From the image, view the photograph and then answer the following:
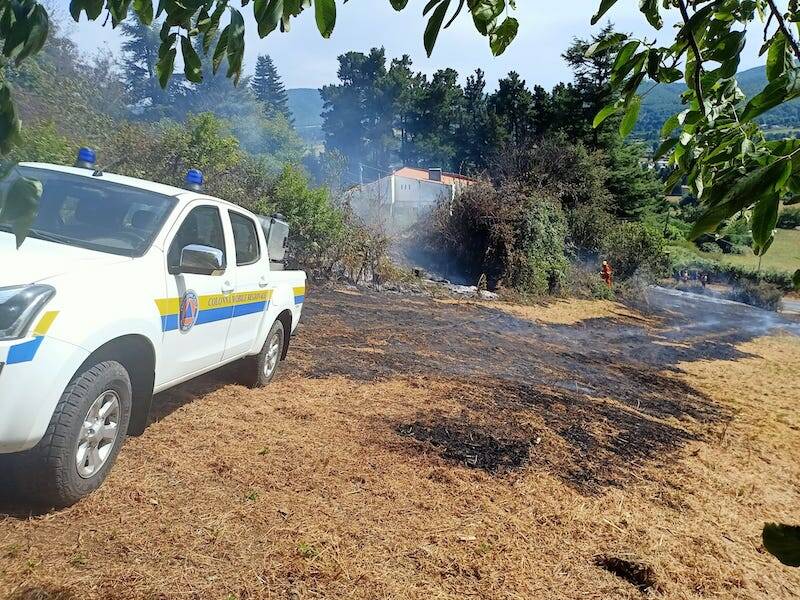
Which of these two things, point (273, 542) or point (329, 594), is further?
point (273, 542)

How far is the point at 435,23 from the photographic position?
121cm

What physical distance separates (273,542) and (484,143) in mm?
59644

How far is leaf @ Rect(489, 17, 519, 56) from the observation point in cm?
145

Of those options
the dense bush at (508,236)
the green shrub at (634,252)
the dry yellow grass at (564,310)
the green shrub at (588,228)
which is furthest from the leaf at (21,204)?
the green shrub at (634,252)

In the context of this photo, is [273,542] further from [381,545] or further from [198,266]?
[198,266]

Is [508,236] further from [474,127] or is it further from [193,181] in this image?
[474,127]

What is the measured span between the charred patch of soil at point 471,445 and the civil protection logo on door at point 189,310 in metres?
2.09

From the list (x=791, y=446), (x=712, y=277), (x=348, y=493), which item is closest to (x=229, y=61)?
(x=348, y=493)

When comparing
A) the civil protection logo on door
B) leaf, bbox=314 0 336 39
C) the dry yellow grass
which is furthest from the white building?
leaf, bbox=314 0 336 39

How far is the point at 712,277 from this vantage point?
146 ft

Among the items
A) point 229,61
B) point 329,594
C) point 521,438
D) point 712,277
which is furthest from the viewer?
point 712,277

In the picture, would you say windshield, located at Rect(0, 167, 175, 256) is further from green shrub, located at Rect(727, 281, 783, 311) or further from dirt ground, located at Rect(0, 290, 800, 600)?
green shrub, located at Rect(727, 281, 783, 311)

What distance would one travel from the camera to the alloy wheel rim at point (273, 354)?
5.64 m

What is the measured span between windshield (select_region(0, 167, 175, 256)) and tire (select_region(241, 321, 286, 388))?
76.2 inches
